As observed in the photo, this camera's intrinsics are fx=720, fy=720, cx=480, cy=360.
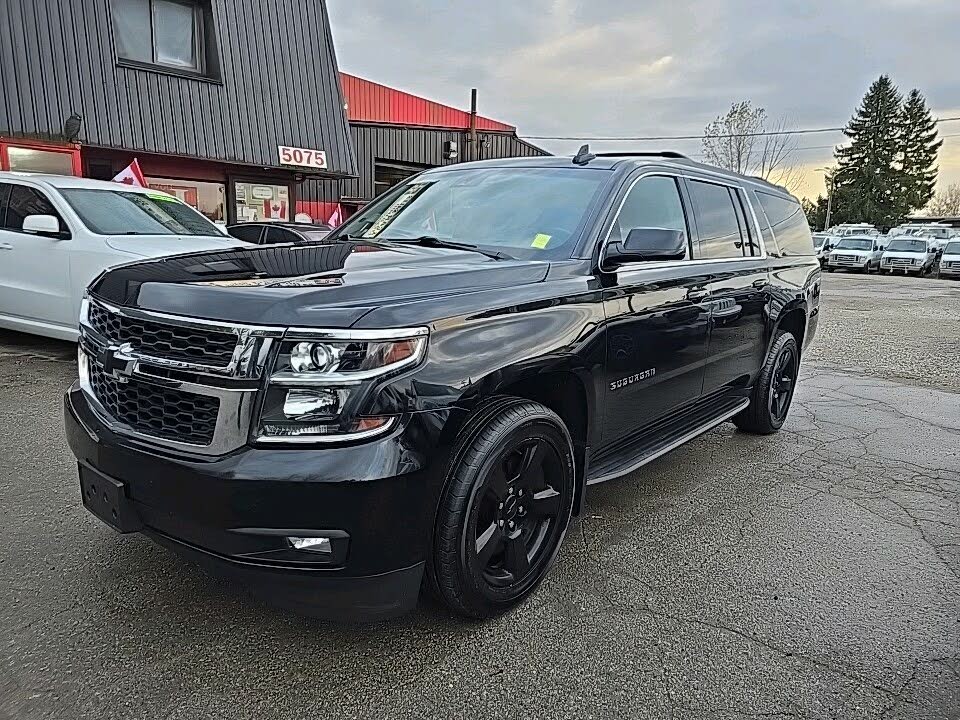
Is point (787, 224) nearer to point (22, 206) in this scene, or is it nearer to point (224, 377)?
point (224, 377)

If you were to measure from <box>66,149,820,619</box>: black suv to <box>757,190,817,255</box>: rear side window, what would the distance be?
6.00ft

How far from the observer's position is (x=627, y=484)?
4.30 metres

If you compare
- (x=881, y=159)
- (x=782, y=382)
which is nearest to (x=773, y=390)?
(x=782, y=382)

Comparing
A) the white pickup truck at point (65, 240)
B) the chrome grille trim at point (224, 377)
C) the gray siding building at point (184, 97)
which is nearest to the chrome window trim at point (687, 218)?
the chrome grille trim at point (224, 377)

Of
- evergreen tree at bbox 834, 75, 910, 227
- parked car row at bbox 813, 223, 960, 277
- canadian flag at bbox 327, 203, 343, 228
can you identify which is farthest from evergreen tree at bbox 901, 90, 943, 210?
canadian flag at bbox 327, 203, 343, 228

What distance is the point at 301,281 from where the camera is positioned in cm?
246

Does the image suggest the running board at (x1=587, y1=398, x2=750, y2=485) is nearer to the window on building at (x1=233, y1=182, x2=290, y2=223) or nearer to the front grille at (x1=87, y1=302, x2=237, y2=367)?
the front grille at (x1=87, y1=302, x2=237, y2=367)

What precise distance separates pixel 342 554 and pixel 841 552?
101 inches

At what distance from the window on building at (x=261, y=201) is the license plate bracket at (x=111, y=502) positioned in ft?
43.0

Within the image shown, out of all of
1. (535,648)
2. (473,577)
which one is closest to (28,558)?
(473,577)

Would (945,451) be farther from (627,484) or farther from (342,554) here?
(342,554)

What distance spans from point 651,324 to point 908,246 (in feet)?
119

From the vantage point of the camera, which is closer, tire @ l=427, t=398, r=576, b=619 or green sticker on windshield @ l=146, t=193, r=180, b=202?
tire @ l=427, t=398, r=576, b=619

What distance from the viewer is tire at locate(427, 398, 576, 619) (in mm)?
2426
